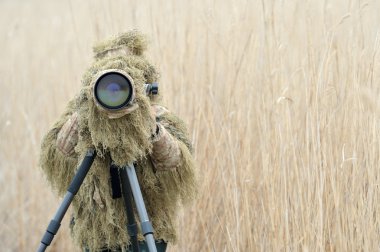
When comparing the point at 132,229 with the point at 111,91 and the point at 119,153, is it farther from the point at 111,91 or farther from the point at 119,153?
the point at 111,91

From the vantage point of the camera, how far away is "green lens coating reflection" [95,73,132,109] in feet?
4.95

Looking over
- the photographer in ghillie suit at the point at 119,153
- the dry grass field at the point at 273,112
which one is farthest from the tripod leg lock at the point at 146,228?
the dry grass field at the point at 273,112

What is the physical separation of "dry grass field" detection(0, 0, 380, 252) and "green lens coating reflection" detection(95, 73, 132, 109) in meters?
0.59

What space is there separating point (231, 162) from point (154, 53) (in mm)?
667

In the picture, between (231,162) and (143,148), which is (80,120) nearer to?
(143,148)

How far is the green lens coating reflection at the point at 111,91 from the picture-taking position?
4.95 feet

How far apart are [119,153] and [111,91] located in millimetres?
174

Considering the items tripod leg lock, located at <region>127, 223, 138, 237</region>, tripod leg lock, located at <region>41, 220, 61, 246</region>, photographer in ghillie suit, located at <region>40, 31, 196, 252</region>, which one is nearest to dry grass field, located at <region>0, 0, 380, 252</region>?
photographer in ghillie suit, located at <region>40, 31, 196, 252</region>

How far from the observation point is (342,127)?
2.03 m

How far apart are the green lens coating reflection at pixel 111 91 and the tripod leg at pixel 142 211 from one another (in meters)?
0.17

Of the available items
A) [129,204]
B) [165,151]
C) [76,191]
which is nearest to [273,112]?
[165,151]

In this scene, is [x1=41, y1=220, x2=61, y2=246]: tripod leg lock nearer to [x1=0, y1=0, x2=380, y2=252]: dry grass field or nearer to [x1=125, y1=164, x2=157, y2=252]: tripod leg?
[x1=125, y1=164, x2=157, y2=252]: tripod leg

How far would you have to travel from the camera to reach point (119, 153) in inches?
63.4

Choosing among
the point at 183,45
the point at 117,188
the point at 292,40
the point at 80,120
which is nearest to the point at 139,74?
the point at 80,120
